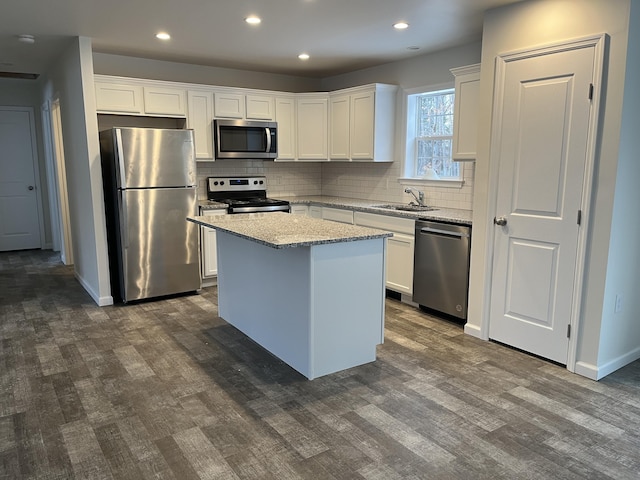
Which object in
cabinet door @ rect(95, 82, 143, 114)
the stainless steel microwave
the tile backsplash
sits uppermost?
cabinet door @ rect(95, 82, 143, 114)

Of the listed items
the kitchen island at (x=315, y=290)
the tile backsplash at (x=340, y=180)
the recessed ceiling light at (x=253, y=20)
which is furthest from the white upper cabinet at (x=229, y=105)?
the kitchen island at (x=315, y=290)

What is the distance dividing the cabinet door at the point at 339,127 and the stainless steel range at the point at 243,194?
0.91 meters

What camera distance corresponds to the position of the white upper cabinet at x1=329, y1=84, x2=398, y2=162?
16.9 ft

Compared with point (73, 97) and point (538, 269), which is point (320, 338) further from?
point (73, 97)

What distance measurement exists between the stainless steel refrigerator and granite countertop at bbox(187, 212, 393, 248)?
1.06 metres

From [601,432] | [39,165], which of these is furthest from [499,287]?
[39,165]

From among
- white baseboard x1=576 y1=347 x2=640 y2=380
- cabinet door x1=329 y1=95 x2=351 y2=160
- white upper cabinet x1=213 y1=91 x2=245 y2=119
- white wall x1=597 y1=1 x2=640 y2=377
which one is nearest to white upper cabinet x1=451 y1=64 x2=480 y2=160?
white wall x1=597 y1=1 x2=640 y2=377

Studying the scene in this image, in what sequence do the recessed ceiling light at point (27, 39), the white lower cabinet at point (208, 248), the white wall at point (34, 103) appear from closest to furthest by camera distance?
the recessed ceiling light at point (27, 39)
the white lower cabinet at point (208, 248)
the white wall at point (34, 103)

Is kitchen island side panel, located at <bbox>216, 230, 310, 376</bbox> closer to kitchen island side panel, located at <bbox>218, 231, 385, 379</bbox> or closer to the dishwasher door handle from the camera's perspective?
kitchen island side panel, located at <bbox>218, 231, 385, 379</bbox>

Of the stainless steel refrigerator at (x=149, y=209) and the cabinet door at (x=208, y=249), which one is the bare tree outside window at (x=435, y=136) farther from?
the stainless steel refrigerator at (x=149, y=209)

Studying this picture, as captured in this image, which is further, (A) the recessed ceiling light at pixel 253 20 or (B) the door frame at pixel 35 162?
(B) the door frame at pixel 35 162

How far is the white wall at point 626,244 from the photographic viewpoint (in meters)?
2.76

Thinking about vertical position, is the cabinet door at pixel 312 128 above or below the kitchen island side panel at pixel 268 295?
above

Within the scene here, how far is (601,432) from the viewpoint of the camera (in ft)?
7.95
